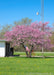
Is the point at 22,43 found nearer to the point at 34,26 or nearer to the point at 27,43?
the point at 27,43

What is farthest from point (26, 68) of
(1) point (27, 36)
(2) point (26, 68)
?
(1) point (27, 36)

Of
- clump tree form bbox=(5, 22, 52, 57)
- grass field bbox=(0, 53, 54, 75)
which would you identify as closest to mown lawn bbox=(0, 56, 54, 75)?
grass field bbox=(0, 53, 54, 75)

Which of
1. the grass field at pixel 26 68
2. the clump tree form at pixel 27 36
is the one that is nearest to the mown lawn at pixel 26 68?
the grass field at pixel 26 68

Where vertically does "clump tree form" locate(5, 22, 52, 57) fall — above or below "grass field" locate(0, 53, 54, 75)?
above

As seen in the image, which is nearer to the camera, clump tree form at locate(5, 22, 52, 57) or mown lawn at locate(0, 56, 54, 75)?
mown lawn at locate(0, 56, 54, 75)

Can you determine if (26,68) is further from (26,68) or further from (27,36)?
(27,36)

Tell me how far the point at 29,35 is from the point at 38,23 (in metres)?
2.56

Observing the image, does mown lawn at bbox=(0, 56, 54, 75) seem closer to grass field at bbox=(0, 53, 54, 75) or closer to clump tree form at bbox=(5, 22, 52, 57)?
grass field at bbox=(0, 53, 54, 75)

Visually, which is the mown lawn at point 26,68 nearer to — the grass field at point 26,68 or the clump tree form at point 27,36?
the grass field at point 26,68

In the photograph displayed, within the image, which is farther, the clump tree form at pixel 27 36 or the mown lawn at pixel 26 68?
the clump tree form at pixel 27 36

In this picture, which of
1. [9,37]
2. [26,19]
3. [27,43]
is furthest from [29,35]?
[26,19]

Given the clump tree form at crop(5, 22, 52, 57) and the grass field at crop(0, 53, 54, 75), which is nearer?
the grass field at crop(0, 53, 54, 75)

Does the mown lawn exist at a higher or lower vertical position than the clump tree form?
lower

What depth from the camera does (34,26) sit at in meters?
28.1
